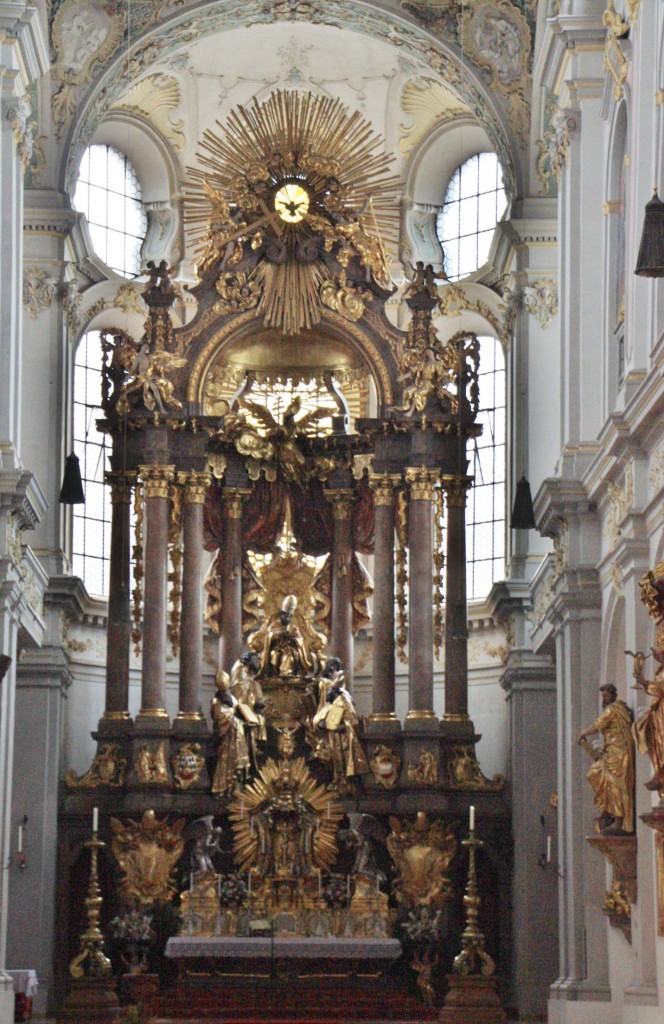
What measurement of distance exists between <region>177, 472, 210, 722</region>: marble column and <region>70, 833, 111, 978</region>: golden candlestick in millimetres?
3014

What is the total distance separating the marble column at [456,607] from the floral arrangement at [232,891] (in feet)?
12.3

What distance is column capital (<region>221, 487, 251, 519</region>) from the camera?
30875mm

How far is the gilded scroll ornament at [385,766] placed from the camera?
95.7 ft

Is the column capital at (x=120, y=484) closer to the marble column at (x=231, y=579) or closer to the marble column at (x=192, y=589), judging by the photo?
the marble column at (x=192, y=589)

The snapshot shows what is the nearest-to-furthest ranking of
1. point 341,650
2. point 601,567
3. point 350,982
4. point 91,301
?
point 601,567
point 350,982
point 341,650
point 91,301

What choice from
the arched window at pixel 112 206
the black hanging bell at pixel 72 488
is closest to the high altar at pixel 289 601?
the black hanging bell at pixel 72 488

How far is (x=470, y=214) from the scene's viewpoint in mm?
34656

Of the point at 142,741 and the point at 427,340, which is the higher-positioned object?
the point at 427,340

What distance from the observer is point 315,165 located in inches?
1227

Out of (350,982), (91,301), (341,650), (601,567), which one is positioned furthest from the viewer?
(91,301)

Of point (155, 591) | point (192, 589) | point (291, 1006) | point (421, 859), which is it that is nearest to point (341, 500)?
point (192, 589)

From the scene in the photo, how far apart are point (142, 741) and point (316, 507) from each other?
480cm

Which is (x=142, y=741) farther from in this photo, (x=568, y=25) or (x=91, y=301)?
(x=568, y=25)

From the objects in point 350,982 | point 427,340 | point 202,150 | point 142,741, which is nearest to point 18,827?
point 142,741
